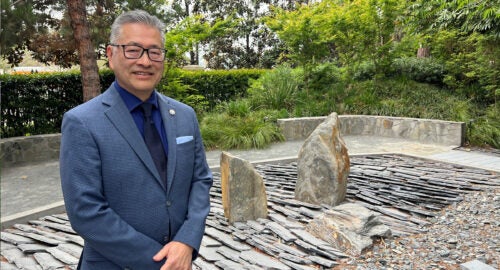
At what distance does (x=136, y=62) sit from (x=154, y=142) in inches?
14.5

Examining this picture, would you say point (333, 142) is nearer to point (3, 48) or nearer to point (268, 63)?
point (3, 48)

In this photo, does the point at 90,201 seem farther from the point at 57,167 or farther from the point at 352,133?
the point at 352,133

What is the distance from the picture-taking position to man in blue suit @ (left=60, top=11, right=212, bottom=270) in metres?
1.61

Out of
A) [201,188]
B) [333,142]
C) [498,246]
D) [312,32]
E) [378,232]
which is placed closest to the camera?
[201,188]

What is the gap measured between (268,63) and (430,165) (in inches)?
650

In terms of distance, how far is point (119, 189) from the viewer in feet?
5.54

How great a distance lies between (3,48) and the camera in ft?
30.1

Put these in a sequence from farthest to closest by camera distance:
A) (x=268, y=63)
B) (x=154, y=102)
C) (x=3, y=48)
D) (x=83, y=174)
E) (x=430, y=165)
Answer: (x=268, y=63)
(x=3, y=48)
(x=430, y=165)
(x=154, y=102)
(x=83, y=174)

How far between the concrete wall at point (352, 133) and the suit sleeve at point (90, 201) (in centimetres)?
743

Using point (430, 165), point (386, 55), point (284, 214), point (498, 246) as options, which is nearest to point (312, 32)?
point (386, 55)

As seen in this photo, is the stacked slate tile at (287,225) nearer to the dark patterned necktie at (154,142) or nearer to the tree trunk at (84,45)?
the dark patterned necktie at (154,142)

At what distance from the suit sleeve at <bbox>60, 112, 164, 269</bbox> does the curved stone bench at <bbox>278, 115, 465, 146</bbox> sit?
8.42m

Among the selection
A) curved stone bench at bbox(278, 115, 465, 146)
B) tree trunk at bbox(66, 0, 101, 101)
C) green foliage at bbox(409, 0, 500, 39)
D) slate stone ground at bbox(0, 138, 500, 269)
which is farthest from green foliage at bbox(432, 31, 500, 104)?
tree trunk at bbox(66, 0, 101, 101)

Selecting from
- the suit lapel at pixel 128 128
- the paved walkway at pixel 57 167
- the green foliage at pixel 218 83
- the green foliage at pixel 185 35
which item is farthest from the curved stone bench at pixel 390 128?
the suit lapel at pixel 128 128
